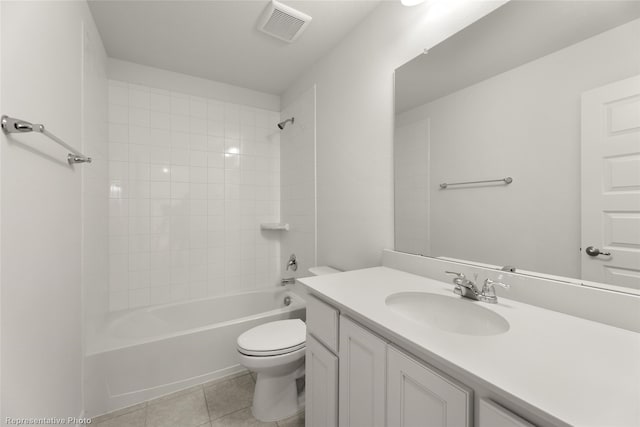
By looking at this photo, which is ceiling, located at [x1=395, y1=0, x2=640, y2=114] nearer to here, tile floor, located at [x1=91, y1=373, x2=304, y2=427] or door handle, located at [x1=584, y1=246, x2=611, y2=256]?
door handle, located at [x1=584, y1=246, x2=611, y2=256]

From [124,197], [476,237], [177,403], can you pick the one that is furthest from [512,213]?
[124,197]

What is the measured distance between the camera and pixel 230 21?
160cm

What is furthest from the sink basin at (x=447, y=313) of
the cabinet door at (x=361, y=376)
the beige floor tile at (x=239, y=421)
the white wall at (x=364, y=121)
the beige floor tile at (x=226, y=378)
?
the beige floor tile at (x=226, y=378)

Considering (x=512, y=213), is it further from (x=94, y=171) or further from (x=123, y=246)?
(x=123, y=246)

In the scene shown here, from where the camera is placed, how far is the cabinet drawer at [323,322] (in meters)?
0.95

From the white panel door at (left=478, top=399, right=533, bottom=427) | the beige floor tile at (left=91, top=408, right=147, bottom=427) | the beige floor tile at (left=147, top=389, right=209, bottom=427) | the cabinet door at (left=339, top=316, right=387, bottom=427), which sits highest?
the white panel door at (left=478, top=399, right=533, bottom=427)

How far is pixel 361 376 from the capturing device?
32.4 inches

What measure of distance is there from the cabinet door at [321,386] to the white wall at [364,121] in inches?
26.0

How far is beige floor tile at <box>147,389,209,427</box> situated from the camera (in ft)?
4.63

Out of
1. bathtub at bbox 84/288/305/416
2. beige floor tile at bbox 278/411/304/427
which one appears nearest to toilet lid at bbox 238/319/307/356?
bathtub at bbox 84/288/305/416

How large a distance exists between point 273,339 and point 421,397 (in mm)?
1056

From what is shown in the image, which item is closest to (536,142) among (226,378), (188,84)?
(226,378)

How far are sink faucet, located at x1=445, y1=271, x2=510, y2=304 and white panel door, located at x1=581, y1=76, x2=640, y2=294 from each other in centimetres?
25

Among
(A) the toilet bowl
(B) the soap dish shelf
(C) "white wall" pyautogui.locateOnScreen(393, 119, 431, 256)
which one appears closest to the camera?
(C) "white wall" pyautogui.locateOnScreen(393, 119, 431, 256)
